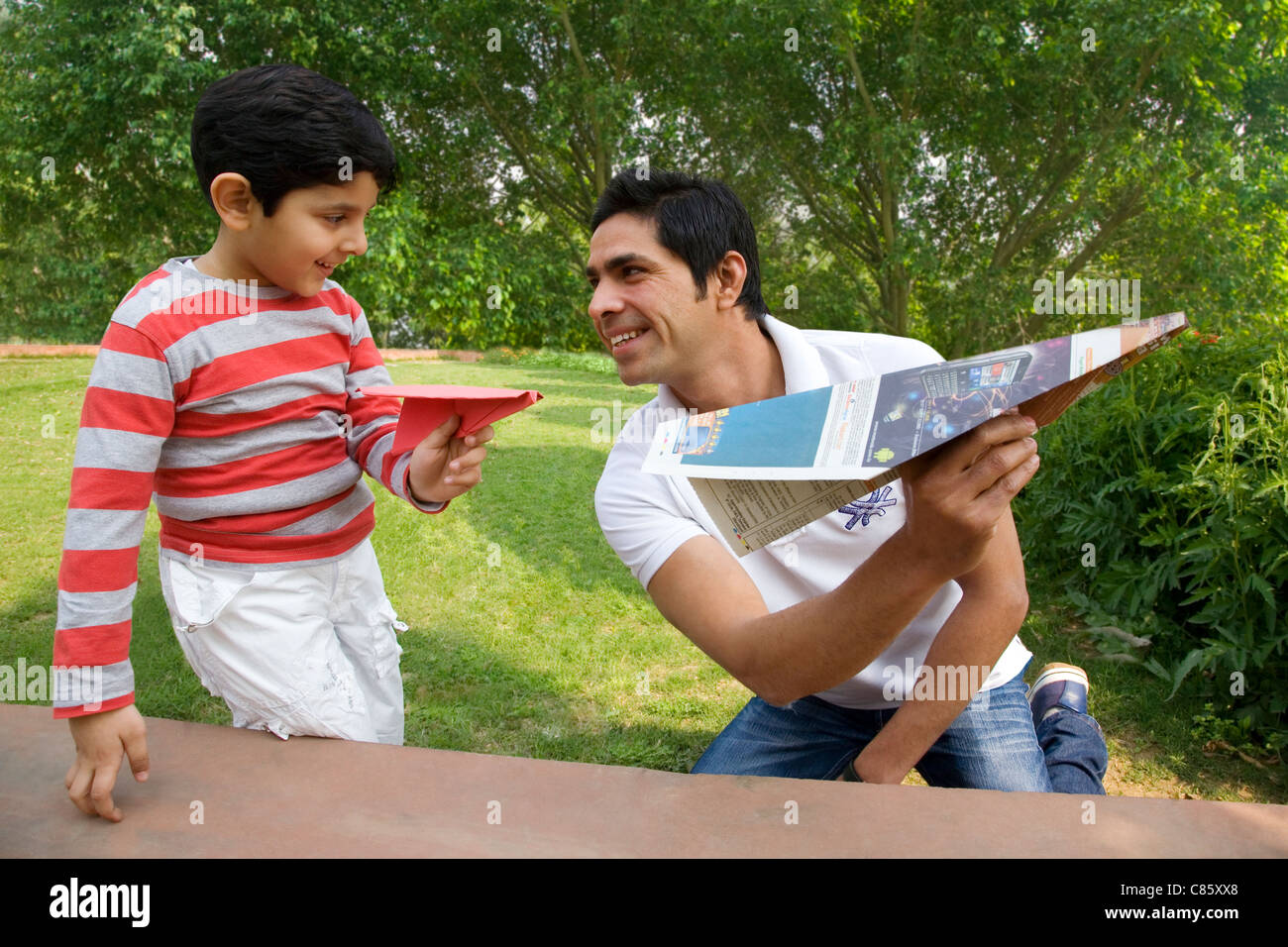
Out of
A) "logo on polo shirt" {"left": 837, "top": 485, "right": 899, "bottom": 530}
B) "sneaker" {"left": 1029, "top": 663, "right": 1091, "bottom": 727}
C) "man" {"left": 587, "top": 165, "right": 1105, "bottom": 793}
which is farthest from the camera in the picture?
"sneaker" {"left": 1029, "top": 663, "right": 1091, "bottom": 727}

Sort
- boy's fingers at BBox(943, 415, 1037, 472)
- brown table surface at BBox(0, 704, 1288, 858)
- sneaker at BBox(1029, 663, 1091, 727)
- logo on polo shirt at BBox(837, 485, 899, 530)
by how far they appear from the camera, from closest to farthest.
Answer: boy's fingers at BBox(943, 415, 1037, 472) < brown table surface at BBox(0, 704, 1288, 858) < logo on polo shirt at BBox(837, 485, 899, 530) < sneaker at BBox(1029, 663, 1091, 727)

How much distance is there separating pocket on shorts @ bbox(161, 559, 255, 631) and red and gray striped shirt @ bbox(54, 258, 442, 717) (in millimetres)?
25

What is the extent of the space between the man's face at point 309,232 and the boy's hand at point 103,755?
80 centimetres

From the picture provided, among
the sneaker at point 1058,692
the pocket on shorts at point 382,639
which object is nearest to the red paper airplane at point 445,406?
the pocket on shorts at point 382,639

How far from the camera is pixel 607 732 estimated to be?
134 inches

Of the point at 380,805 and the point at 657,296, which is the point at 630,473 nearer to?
the point at 657,296

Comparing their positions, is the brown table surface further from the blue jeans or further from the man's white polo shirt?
the blue jeans

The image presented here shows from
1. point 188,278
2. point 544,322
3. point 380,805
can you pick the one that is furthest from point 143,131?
point 380,805

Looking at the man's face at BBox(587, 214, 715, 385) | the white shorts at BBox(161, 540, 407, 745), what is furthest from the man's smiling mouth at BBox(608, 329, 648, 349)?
the white shorts at BBox(161, 540, 407, 745)

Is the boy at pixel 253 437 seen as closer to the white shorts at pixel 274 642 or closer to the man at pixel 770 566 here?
the white shorts at pixel 274 642

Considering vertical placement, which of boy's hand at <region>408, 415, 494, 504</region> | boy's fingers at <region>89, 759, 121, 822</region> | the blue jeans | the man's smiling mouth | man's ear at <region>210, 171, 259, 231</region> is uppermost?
man's ear at <region>210, 171, 259, 231</region>

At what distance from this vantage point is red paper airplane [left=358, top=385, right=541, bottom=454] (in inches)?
56.7

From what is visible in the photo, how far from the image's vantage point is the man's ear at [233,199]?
162 centimetres

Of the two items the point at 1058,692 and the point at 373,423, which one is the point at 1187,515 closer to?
the point at 1058,692
